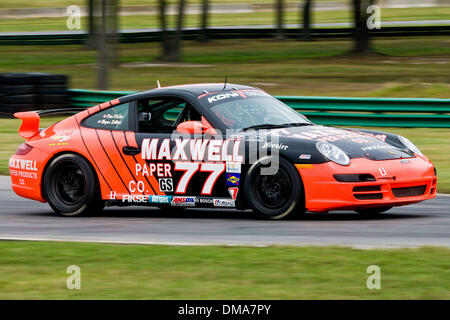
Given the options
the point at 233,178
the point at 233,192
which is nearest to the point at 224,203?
the point at 233,192

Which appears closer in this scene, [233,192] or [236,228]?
[236,228]

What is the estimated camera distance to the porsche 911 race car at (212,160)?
8.93 metres

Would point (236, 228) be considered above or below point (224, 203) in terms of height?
below

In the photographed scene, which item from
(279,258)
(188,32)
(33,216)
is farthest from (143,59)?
(279,258)

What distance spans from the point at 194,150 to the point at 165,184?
0.50 metres

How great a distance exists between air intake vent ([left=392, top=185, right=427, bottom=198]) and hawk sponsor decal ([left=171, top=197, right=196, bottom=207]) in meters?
2.02

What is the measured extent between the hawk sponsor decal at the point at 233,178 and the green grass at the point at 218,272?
156cm

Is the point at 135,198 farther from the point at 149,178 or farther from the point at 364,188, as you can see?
the point at 364,188

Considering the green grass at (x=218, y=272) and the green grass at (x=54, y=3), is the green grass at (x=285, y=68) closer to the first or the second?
the green grass at (x=218, y=272)

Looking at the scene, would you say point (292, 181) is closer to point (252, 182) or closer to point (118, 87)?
point (252, 182)

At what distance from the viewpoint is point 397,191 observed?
29.7ft

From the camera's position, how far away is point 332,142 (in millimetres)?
9125

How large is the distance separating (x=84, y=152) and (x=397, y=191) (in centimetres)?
336

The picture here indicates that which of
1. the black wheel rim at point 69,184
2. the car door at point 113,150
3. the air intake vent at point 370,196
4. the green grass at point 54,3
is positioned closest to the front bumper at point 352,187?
the air intake vent at point 370,196
